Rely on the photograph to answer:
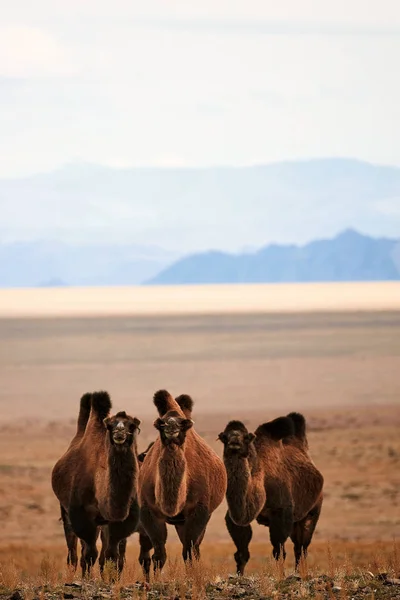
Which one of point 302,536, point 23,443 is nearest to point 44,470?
point 23,443

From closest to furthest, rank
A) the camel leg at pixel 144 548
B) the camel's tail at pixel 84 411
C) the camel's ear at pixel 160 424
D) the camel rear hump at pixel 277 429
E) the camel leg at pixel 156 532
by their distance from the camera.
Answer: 1. the camel's ear at pixel 160 424
2. the camel leg at pixel 156 532
3. the camel leg at pixel 144 548
4. the camel rear hump at pixel 277 429
5. the camel's tail at pixel 84 411

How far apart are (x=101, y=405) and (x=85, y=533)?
41.9 inches

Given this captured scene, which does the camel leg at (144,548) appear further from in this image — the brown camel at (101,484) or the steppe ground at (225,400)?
the brown camel at (101,484)

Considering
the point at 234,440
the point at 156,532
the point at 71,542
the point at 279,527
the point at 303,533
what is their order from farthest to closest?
1. the point at 303,533
2. the point at 71,542
3. the point at 279,527
4. the point at 156,532
5. the point at 234,440

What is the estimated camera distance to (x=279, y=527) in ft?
44.1

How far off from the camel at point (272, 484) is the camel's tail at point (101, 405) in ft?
3.66

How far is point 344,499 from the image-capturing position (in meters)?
24.2

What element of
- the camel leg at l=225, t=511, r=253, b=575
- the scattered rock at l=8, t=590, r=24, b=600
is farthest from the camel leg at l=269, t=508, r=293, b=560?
the scattered rock at l=8, t=590, r=24, b=600

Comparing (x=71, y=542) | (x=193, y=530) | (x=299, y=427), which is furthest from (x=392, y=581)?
(x=299, y=427)

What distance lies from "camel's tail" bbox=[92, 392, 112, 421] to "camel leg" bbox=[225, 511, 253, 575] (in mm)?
1276

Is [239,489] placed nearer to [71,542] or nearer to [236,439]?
[236,439]

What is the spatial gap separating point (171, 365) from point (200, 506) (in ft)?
154

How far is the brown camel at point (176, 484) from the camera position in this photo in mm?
12422

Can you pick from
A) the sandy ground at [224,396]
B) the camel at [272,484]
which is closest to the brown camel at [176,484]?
the camel at [272,484]
